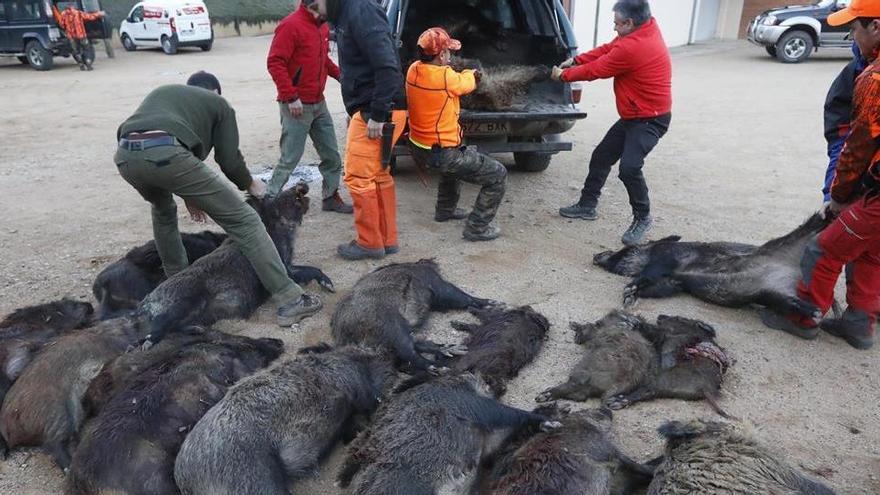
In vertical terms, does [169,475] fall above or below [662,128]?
below

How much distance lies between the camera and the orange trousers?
5.46m

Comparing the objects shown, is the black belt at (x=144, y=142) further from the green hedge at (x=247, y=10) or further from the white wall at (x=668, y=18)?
the green hedge at (x=247, y=10)

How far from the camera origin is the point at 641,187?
6051 millimetres

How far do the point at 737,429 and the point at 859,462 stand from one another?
30.6 inches

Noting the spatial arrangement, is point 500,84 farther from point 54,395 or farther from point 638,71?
point 54,395

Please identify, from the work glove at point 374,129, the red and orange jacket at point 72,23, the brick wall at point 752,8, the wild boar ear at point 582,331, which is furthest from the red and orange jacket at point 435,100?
the brick wall at point 752,8

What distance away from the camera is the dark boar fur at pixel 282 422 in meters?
2.89

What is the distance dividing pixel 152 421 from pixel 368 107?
3217mm

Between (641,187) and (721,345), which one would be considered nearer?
(721,345)

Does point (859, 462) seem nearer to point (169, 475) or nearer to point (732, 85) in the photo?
point (169, 475)

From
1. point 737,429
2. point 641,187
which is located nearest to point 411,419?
point 737,429

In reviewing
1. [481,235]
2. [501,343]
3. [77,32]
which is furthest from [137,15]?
[501,343]

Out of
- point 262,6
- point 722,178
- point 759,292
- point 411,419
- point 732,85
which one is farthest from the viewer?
point 262,6

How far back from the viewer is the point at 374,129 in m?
5.31
